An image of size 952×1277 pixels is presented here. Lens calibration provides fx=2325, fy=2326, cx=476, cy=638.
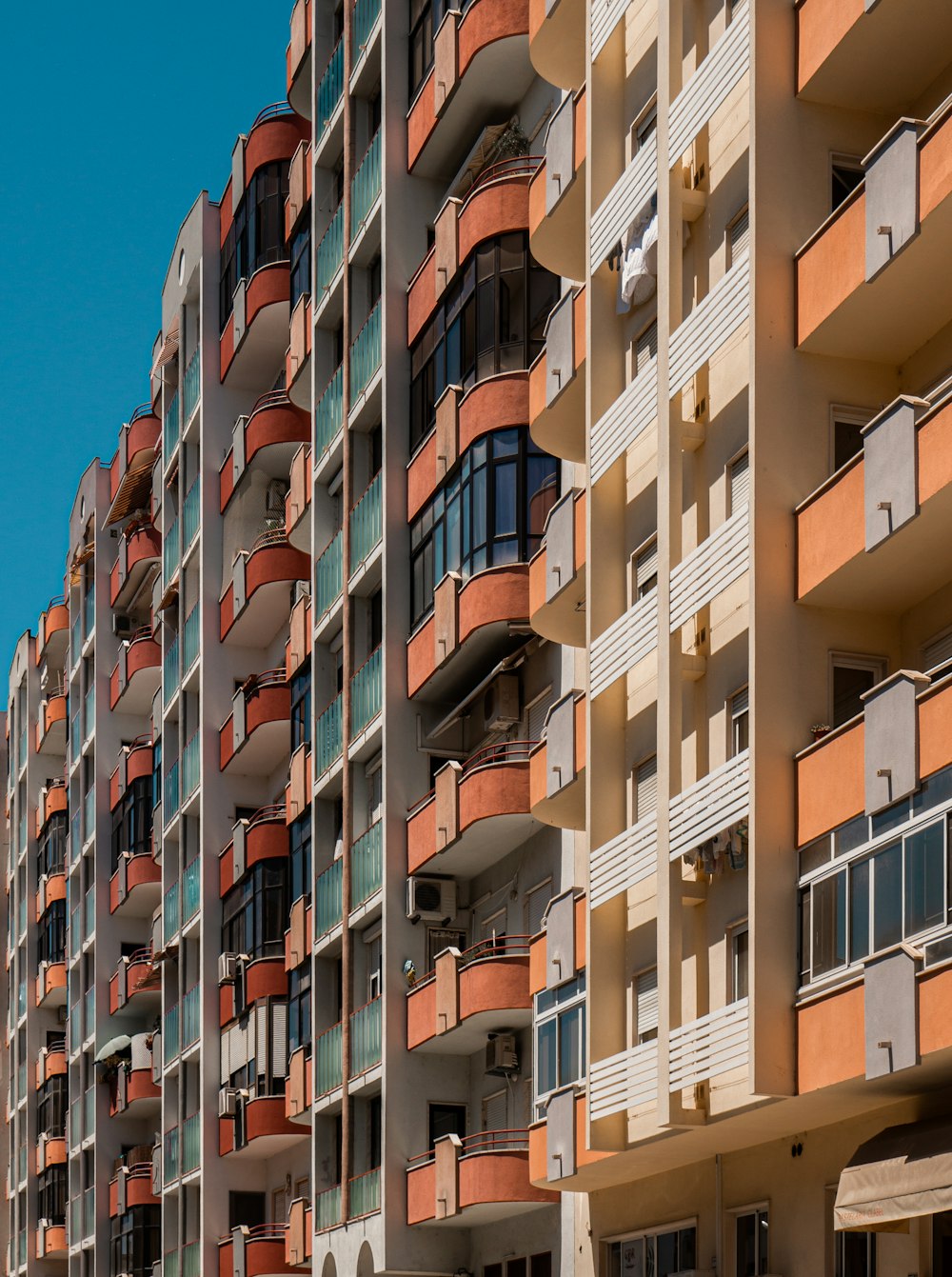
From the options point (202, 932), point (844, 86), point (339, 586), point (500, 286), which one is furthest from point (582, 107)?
point (202, 932)

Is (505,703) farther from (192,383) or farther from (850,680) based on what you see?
(192,383)

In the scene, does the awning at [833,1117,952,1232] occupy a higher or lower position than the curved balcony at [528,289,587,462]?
lower

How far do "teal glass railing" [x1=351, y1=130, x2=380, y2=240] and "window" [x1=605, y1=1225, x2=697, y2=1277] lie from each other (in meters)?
17.5

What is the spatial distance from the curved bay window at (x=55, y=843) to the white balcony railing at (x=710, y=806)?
145 ft

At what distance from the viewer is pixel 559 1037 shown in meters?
26.7

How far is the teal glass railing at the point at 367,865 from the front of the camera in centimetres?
3447

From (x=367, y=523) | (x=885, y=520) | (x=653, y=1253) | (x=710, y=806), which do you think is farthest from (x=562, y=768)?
(x=367, y=523)

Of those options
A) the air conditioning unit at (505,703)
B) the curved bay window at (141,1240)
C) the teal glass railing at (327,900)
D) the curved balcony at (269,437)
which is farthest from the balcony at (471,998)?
the curved bay window at (141,1240)

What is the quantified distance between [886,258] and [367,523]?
56.1 ft

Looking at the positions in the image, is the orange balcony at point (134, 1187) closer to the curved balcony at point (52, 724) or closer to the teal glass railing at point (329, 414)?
the curved balcony at point (52, 724)

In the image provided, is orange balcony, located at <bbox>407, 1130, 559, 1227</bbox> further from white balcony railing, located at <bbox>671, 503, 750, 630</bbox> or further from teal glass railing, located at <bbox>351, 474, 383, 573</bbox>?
teal glass railing, located at <bbox>351, 474, 383, 573</bbox>

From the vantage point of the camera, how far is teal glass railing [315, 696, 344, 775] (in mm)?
37500

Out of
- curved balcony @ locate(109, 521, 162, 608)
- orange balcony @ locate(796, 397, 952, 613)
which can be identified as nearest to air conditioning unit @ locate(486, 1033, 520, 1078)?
orange balcony @ locate(796, 397, 952, 613)

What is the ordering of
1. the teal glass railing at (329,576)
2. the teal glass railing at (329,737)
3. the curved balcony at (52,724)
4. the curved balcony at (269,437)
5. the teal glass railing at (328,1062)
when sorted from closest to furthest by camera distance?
the teal glass railing at (328,1062) < the teal glass railing at (329,737) < the teal glass railing at (329,576) < the curved balcony at (269,437) < the curved balcony at (52,724)
